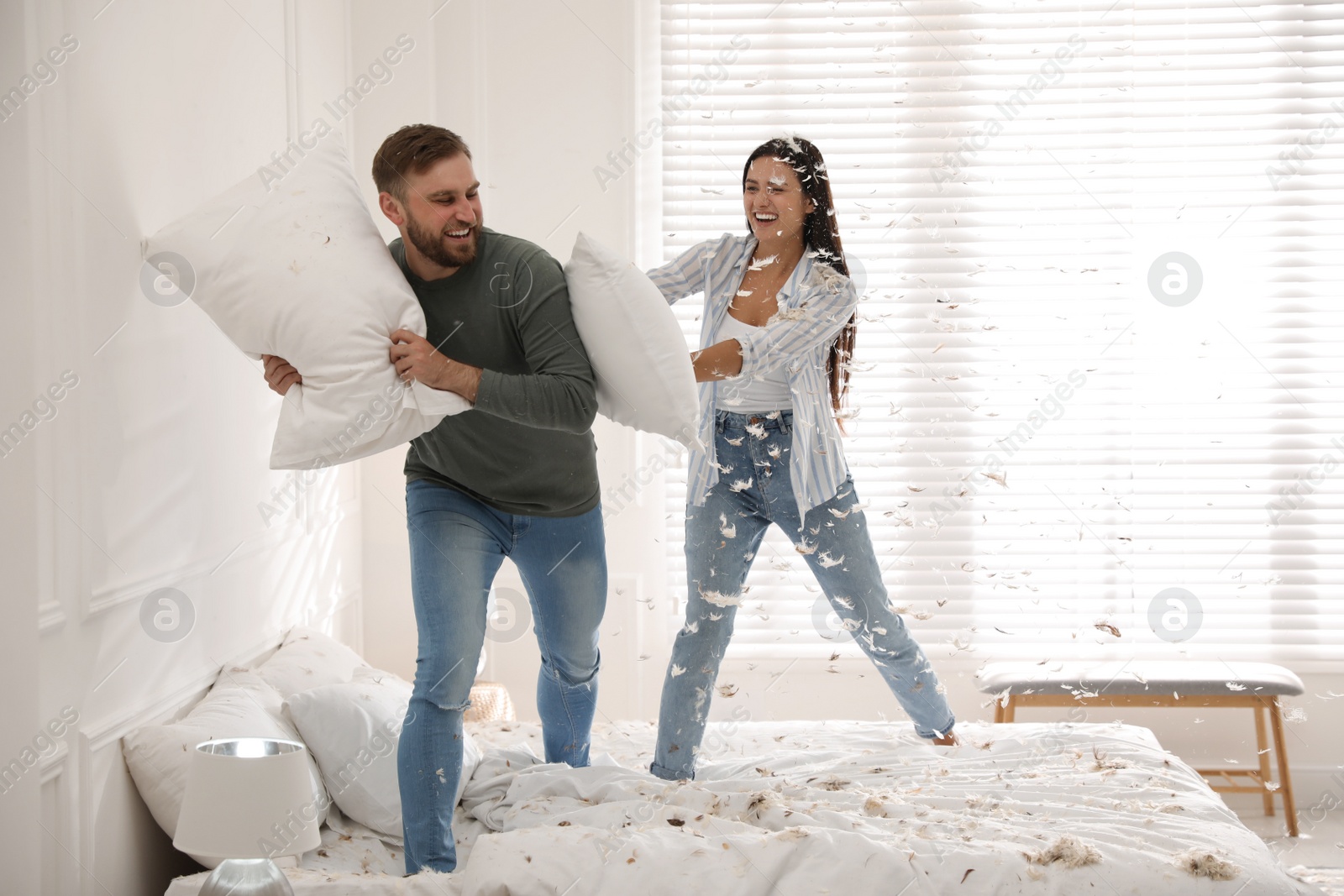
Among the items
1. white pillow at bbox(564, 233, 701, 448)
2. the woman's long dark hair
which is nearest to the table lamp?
white pillow at bbox(564, 233, 701, 448)

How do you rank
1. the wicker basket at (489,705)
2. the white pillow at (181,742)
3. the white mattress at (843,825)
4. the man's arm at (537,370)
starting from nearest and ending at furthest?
the white mattress at (843,825) < the man's arm at (537,370) < the white pillow at (181,742) < the wicker basket at (489,705)

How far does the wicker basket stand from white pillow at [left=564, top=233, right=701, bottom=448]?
153 centimetres

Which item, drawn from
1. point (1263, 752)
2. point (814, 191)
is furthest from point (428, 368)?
point (1263, 752)

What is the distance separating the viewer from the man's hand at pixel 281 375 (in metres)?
1.81

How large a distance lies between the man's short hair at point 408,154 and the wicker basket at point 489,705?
176cm

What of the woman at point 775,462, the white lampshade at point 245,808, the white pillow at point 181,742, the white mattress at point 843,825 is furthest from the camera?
the woman at point 775,462

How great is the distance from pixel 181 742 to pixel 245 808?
1.42 ft

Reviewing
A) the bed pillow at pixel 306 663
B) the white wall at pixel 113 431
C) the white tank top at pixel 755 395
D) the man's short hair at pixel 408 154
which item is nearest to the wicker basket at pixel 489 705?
the bed pillow at pixel 306 663

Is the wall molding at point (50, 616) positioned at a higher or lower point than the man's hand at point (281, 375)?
lower

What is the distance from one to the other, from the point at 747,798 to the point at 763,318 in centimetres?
102

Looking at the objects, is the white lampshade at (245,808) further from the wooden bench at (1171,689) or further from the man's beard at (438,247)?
the wooden bench at (1171,689)

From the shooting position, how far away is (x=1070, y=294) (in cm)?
345

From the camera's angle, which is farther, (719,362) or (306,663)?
(306,663)

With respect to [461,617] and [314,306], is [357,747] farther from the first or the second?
[314,306]
